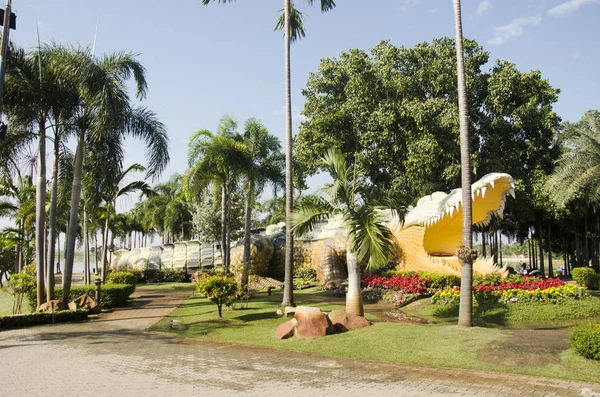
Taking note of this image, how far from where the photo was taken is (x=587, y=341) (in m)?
7.00

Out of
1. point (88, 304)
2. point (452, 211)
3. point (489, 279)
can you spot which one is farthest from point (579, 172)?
point (88, 304)

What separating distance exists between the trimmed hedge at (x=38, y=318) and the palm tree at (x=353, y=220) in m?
7.14

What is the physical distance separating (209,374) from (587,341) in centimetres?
572

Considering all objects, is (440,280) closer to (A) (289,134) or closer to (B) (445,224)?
(B) (445,224)

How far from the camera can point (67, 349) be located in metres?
9.44

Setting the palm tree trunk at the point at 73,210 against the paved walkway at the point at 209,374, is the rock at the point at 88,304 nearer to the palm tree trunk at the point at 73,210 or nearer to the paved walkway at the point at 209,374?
the palm tree trunk at the point at 73,210

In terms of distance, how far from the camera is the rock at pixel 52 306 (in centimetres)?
1366

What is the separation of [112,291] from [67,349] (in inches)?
252

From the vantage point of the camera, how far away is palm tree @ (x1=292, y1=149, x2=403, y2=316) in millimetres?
Answer: 10352

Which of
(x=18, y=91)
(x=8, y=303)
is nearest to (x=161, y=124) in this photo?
(x=18, y=91)

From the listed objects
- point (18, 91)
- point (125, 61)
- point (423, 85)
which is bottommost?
point (18, 91)

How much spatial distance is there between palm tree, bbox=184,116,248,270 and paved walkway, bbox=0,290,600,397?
843 centimetres

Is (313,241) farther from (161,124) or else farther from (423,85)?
(161,124)

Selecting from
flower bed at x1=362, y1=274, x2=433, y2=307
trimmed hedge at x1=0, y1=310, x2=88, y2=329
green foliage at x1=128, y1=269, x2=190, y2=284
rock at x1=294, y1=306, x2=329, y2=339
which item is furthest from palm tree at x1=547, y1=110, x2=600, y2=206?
green foliage at x1=128, y1=269, x2=190, y2=284
